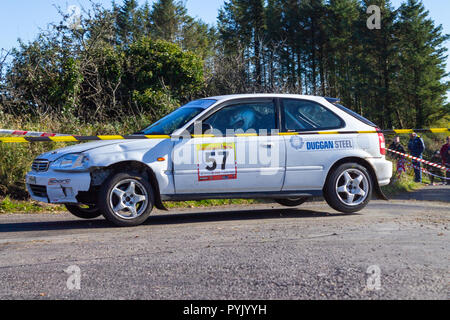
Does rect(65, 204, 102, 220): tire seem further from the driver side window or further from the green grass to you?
the driver side window

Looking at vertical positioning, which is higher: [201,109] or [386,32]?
[386,32]

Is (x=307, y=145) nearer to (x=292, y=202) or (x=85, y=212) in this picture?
(x=292, y=202)

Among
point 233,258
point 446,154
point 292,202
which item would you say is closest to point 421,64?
point 446,154

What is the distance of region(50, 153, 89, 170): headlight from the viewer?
6418 mm

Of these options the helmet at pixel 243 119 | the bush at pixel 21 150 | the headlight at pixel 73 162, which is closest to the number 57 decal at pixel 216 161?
the helmet at pixel 243 119

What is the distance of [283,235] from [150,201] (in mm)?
1859

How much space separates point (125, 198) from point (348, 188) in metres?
3.24

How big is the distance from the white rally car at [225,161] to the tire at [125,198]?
0.01 metres

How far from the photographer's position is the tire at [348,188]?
745cm

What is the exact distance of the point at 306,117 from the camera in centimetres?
755

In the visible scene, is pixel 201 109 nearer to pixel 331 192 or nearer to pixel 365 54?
pixel 331 192

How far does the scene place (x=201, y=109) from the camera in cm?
710

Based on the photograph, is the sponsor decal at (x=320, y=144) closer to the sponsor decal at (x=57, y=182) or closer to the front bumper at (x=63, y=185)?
the front bumper at (x=63, y=185)

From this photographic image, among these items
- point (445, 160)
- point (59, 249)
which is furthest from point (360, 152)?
point (445, 160)
